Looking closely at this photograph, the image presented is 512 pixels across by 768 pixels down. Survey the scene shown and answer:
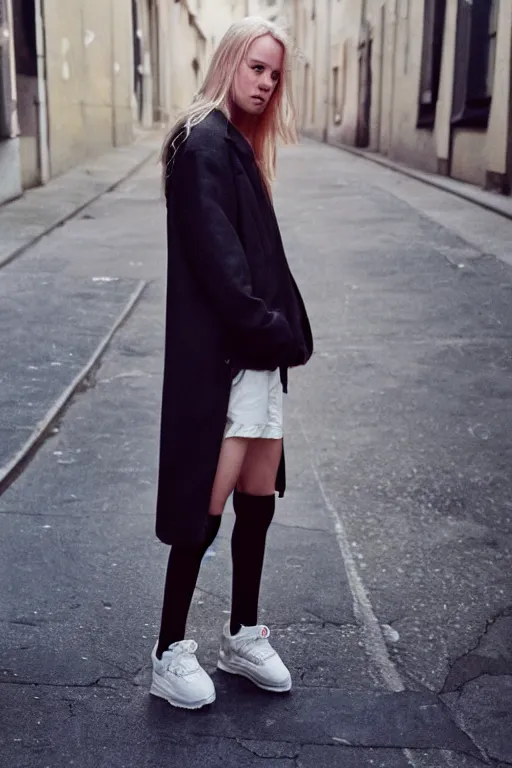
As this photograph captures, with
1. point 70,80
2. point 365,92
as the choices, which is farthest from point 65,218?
point 365,92

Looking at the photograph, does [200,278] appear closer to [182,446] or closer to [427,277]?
[182,446]

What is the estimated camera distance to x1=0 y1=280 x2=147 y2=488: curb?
186 inches

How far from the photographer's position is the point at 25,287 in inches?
337

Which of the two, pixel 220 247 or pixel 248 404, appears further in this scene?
pixel 248 404

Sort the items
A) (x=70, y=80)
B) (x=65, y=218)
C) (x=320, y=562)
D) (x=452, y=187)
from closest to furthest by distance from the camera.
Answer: (x=320, y=562), (x=65, y=218), (x=452, y=187), (x=70, y=80)

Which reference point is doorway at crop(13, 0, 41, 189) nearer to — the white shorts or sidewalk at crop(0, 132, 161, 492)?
sidewalk at crop(0, 132, 161, 492)

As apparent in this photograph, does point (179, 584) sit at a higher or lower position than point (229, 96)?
lower

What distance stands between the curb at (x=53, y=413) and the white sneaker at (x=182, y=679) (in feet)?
5.98

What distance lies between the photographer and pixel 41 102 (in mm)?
15688

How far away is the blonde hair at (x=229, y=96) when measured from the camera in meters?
2.70

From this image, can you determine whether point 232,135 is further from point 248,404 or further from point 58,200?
point 58,200

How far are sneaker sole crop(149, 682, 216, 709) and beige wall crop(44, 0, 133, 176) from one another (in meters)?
14.4

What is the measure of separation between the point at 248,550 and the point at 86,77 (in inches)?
704

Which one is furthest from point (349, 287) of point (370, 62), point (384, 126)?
point (370, 62)
